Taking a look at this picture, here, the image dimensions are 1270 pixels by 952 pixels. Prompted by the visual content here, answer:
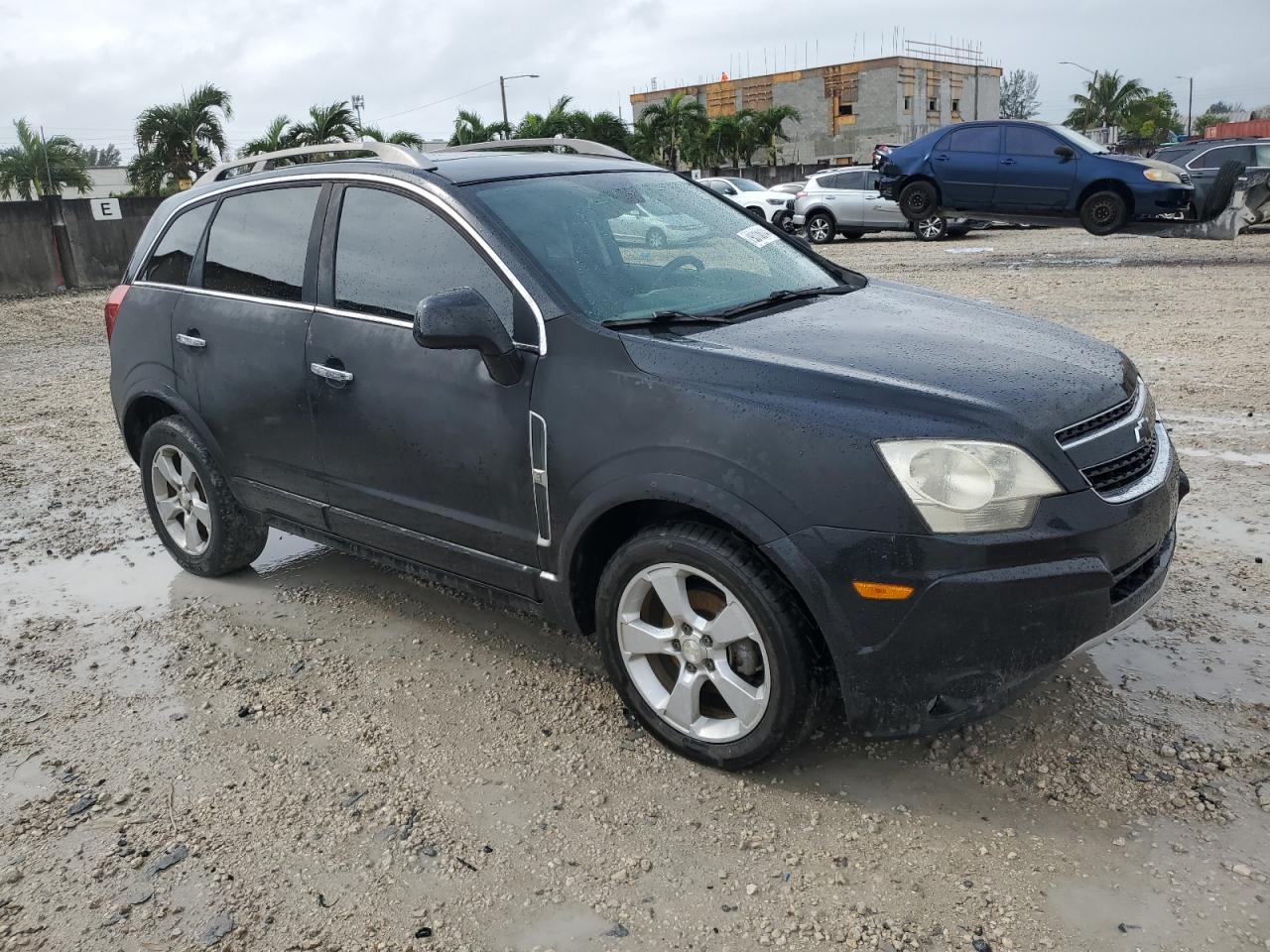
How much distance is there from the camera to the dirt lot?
2578mm

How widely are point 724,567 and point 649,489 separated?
30 cm

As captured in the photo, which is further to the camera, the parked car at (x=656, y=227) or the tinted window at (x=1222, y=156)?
the tinted window at (x=1222, y=156)

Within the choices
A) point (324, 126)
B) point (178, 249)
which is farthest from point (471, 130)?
point (178, 249)

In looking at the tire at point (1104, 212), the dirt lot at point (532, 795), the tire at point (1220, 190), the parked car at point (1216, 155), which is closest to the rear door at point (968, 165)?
the tire at point (1104, 212)

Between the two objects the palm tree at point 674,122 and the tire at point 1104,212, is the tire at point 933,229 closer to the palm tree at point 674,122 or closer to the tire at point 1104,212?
the tire at point 1104,212

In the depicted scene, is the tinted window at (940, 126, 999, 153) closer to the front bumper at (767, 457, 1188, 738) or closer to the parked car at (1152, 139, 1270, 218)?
the parked car at (1152, 139, 1270, 218)

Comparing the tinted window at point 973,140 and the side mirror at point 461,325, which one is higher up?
the tinted window at point 973,140

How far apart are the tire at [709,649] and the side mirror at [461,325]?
718mm

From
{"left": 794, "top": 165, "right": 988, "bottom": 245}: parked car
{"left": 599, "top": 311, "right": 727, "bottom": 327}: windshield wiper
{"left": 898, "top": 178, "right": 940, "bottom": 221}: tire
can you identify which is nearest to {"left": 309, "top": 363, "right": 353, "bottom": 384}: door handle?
{"left": 599, "top": 311, "right": 727, "bottom": 327}: windshield wiper

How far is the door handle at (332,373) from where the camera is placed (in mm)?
3781

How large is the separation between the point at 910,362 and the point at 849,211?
20372 mm

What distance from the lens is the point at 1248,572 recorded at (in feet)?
14.3

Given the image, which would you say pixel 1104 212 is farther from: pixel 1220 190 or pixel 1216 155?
pixel 1216 155

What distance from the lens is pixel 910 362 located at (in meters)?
2.99
